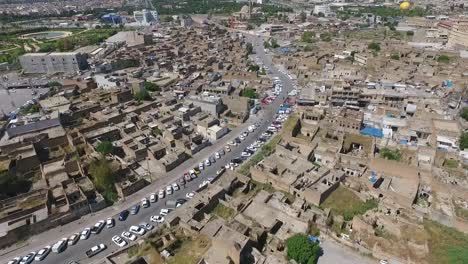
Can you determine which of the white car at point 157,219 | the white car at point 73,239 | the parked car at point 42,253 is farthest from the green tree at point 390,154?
the parked car at point 42,253

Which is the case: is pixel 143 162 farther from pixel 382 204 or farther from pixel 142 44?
pixel 142 44

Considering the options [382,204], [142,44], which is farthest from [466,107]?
[142,44]

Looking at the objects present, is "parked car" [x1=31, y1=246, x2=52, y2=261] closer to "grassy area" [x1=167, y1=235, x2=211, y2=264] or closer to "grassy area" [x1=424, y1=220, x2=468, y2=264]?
"grassy area" [x1=167, y1=235, x2=211, y2=264]

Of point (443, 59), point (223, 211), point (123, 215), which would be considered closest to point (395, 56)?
point (443, 59)

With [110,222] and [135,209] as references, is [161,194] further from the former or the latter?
[110,222]

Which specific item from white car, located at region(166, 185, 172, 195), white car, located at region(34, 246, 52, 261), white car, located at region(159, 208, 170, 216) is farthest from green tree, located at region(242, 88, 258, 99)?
white car, located at region(34, 246, 52, 261)

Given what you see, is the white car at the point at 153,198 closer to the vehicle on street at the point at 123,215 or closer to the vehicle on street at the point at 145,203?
the vehicle on street at the point at 145,203
